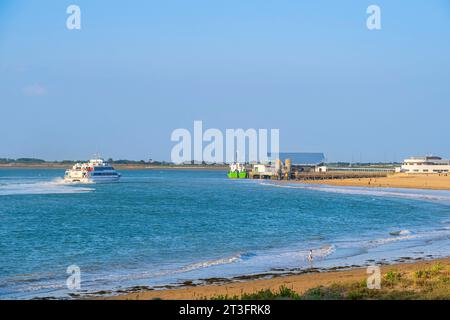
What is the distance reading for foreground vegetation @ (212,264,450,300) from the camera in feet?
47.8

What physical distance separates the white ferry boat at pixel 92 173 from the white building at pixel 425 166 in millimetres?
77861

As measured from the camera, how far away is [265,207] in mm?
60594

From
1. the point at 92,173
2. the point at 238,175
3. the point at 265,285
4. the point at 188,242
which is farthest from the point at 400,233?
the point at 238,175

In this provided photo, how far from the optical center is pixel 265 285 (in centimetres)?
1945

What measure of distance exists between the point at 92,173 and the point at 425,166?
85.0 metres

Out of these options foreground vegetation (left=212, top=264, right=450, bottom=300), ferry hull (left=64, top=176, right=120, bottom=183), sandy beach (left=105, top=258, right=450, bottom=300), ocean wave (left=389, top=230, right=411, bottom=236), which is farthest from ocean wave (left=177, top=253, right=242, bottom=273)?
ferry hull (left=64, top=176, right=120, bottom=183)

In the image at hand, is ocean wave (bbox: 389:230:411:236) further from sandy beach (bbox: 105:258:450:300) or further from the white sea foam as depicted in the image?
the white sea foam

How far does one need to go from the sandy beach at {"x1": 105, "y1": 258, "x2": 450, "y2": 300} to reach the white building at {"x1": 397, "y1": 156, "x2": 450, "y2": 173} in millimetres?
136390

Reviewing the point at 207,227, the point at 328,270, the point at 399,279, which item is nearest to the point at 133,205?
the point at 207,227

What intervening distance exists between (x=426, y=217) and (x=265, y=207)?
1728 cm

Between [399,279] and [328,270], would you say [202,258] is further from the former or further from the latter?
[399,279]

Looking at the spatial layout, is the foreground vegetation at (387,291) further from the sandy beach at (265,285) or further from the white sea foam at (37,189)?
the white sea foam at (37,189)

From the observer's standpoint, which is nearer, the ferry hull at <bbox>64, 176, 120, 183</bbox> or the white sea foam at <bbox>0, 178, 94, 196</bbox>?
the white sea foam at <bbox>0, 178, 94, 196</bbox>

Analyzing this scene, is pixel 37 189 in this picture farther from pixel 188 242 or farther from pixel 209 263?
pixel 209 263
